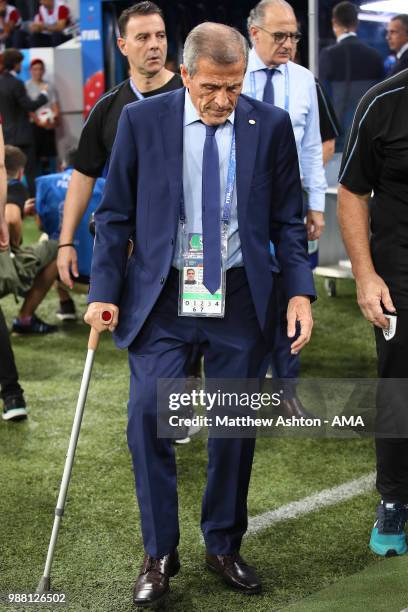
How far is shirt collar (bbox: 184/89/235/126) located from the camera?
10.6 feet

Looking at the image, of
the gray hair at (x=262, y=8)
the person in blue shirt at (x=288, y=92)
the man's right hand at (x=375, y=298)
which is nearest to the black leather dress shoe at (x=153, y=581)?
the man's right hand at (x=375, y=298)

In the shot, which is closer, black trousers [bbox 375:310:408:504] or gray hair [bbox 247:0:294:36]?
black trousers [bbox 375:310:408:504]

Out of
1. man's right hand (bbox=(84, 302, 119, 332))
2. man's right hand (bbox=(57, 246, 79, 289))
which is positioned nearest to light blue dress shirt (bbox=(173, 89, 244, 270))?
man's right hand (bbox=(84, 302, 119, 332))

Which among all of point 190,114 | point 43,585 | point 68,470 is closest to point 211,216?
point 190,114

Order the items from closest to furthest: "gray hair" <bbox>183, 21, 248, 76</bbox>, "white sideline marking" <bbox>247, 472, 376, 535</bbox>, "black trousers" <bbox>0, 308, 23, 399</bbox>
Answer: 1. "gray hair" <bbox>183, 21, 248, 76</bbox>
2. "white sideline marking" <bbox>247, 472, 376, 535</bbox>
3. "black trousers" <bbox>0, 308, 23, 399</bbox>

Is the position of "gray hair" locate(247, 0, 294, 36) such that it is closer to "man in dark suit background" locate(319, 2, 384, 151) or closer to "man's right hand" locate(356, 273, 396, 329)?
"man's right hand" locate(356, 273, 396, 329)

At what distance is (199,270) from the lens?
10.6ft

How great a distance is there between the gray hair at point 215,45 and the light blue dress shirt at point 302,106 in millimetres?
2024

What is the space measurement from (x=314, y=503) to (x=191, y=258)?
1558 millimetres

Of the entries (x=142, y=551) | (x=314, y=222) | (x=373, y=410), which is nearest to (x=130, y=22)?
(x=314, y=222)

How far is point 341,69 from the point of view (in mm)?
7820

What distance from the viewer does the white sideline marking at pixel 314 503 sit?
415 centimetres

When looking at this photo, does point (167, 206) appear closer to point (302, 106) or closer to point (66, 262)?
point (66, 262)

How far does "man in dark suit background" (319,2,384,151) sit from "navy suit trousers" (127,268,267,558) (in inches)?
180
